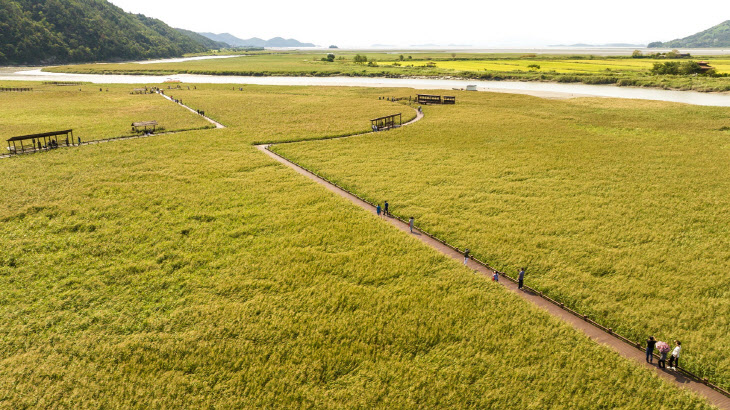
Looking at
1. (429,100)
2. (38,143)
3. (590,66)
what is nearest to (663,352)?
(38,143)

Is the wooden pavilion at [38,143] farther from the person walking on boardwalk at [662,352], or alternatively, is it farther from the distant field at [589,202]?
the person walking on boardwalk at [662,352]

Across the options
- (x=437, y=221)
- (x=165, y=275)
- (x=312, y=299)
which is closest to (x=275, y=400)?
(x=312, y=299)

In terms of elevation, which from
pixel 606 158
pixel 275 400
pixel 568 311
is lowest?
pixel 275 400

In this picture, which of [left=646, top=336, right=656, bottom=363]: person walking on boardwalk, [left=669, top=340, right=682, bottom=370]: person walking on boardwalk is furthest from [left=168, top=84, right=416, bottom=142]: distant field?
[left=669, top=340, right=682, bottom=370]: person walking on boardwalk

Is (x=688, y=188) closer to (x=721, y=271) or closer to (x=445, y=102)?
(x=721, y=271)

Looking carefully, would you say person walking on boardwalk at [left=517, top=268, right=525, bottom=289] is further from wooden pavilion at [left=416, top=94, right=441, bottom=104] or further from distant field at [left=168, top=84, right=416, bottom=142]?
wooden pavilion at [left=416, top=94, right=441, bottom=104]
